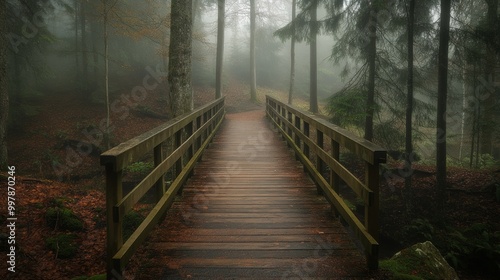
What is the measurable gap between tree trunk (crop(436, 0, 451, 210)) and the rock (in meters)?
5.64

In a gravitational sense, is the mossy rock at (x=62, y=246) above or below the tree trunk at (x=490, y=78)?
below

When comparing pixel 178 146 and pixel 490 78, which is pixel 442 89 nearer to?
pixel 178 146

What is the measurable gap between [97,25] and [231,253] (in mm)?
24656

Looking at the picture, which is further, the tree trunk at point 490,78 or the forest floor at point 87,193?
the tree trunk at point 490,78

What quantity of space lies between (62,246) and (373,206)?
486 cm

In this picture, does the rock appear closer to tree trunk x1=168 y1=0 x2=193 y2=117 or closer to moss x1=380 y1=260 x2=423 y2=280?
moss x1=380 y1=260 x2=423 y2=280

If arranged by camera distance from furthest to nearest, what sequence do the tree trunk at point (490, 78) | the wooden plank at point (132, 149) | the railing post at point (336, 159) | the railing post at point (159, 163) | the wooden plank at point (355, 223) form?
1. the tree trunk at point (490, 78)
2. the railing post at point (336, 159)
3. the railing post at point (159, 163)
4. the wooden plank at point (355, 223)
5. the wooden plank at point (132, 149)

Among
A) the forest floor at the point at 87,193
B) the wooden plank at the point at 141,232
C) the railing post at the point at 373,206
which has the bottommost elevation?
the forest floor at the point at 87,193

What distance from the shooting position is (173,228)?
13.7 ft

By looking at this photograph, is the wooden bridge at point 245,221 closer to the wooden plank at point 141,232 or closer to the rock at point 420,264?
the wooden plank at point 141,232

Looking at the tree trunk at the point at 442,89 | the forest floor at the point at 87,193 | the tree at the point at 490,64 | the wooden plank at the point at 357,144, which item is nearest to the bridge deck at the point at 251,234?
the forest floor at the point at 87,193

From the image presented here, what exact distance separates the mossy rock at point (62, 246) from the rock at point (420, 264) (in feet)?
15.2

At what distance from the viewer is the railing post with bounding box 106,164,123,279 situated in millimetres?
2705

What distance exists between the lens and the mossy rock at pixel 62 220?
19.8ft
